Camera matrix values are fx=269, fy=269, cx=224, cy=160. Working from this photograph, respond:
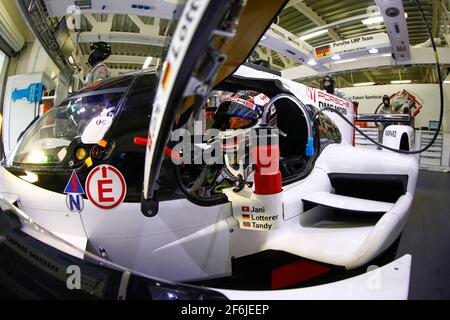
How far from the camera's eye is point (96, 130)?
1.34 metres

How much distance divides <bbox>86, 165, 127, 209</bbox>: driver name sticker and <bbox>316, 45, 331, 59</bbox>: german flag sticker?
7.06 m

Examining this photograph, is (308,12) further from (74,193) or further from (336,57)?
(74,193)

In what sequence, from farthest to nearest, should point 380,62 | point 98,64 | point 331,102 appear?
point 380,62
point 331,102
point 98,64

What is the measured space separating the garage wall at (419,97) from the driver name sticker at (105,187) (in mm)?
10087

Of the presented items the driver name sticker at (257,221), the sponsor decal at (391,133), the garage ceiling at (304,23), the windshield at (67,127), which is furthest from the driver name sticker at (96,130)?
A: the sponsor decal at (391,133)

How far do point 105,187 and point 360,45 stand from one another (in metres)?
7.01

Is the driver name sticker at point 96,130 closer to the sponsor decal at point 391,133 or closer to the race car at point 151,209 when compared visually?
the race car at point 151,209

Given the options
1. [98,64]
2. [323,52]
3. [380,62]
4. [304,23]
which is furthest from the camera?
[380,62]

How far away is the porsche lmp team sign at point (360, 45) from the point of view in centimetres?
632

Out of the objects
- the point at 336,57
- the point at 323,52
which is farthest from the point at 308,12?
the point at 336,57

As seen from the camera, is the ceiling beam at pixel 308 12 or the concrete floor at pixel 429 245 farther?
the ceiling beam at pixel 308 12

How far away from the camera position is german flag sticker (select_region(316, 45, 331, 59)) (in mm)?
6955

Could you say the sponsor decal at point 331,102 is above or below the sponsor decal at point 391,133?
above

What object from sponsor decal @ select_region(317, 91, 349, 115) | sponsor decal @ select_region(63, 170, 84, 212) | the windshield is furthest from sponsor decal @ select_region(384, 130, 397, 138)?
sponsor decal @ select_region(63, 170, 84, 212)
